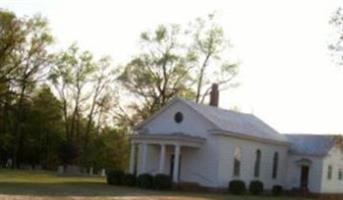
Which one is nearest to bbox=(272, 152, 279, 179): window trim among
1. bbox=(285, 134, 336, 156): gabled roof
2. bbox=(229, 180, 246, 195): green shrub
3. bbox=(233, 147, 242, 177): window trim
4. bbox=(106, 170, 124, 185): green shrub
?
bbox=(285, 134, 336, 156): gabled roof

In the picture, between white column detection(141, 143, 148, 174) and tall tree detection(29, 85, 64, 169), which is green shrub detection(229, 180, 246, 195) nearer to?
white column detection(141, 143, 148, 174)

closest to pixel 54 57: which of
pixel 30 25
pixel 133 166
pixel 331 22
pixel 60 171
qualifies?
pixel 30 25

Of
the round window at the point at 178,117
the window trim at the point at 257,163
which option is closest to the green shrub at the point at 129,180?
the round window at the point at 178,117

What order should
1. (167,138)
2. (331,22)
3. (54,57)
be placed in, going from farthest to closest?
(54,57) < (167,138) < (331,22)

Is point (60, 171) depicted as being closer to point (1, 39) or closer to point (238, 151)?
point (1, 39)

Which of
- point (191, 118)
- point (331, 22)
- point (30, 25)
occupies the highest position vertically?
point (30, 25)

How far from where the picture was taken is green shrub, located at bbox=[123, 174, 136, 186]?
50406 millimetres

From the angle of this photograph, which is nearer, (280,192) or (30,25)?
(280,192)

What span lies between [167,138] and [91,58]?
100ft

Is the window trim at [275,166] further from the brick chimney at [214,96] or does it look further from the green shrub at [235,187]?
the green shrub at [235,187]

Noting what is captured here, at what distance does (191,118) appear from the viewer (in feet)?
171

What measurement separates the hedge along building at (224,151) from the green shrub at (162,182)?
1.60m

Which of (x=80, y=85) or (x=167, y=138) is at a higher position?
(x=80, y=85)

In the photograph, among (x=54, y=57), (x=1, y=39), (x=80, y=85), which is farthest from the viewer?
(x=80, y=85)
